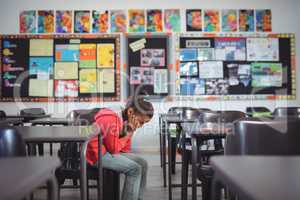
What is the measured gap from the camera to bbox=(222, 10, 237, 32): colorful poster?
18.1 ft

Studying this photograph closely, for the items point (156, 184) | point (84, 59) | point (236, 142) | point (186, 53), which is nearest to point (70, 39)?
point (84, 59)

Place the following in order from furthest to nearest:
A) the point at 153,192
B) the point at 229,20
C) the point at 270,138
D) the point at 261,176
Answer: the point at 229,20
the point at 153,192
the point at 270,138
the point at 261,176

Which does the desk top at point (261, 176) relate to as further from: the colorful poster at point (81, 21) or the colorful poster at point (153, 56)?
the colorful poster at point (81, 21)

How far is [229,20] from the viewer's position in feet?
18.1

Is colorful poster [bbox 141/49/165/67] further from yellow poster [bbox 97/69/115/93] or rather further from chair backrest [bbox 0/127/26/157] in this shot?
chair backrest [bbox 0/127/26/157]

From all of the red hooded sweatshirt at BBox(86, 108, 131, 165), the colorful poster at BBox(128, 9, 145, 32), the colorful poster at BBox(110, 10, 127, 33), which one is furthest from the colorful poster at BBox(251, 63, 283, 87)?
the red hooded sweatshirt at BBox(86, 108, 131, 165)

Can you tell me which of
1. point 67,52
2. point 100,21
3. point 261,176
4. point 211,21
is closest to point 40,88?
point 67,52

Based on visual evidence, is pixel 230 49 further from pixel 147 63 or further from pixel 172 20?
pixel 147 63

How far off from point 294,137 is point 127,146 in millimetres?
1390

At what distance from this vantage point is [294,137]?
1447mm

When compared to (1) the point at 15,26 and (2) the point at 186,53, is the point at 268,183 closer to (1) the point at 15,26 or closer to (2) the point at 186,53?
(2) the point at 186,53

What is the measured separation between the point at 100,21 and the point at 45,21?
33.0 inches

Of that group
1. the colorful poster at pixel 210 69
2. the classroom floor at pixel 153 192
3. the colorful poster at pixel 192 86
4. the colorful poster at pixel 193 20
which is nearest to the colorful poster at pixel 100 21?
the colorful poster at pixel 193 20

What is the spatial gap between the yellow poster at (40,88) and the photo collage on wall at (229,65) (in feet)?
6.60
